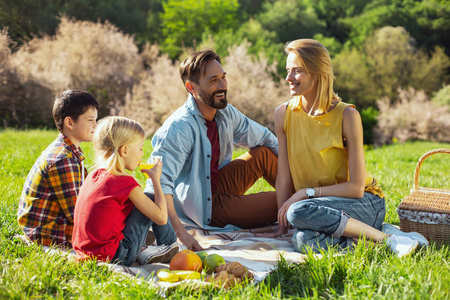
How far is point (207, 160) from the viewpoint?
3836mm

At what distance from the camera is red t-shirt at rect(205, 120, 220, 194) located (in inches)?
158

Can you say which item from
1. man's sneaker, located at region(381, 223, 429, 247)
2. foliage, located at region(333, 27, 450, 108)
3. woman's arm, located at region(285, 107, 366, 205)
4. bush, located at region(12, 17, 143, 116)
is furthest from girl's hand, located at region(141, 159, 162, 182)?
foliage, located at region(333, 27, 450, 108)

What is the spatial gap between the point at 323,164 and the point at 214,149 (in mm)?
1034

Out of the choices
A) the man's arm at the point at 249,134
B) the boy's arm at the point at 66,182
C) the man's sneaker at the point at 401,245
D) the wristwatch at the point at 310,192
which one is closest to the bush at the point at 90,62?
the man's arm at the point at 249,134

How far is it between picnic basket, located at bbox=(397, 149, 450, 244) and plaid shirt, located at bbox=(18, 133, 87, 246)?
2.43 meters

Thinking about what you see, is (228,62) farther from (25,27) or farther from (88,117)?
(88,117)

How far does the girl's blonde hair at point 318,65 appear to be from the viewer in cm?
334

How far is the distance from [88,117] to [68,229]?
2.66 feet

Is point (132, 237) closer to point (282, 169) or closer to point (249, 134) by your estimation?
point (282, 169)

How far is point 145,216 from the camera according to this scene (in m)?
2.94

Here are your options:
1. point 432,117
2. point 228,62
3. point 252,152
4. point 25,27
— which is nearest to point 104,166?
point 252,152

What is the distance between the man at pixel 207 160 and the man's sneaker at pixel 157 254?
2.03ft

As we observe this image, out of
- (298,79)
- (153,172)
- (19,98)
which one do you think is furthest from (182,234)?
(19,98)

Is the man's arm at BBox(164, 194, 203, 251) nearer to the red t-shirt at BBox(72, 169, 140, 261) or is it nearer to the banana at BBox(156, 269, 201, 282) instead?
the red t-shirt at BBox(72, 169, 140, 261)
